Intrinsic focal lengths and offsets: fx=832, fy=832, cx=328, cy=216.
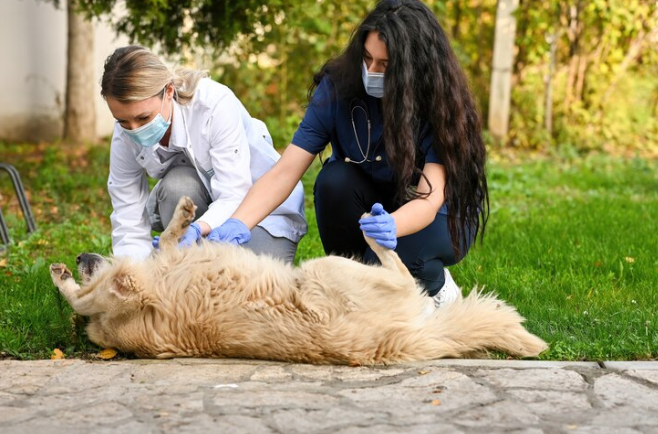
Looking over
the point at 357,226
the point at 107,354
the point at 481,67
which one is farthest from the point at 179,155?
the point at 481,67

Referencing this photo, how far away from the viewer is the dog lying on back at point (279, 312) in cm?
314

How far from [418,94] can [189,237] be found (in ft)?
3.72

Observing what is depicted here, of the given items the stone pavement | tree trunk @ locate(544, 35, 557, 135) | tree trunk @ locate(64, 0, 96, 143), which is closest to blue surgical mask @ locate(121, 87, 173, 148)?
the stone pavement

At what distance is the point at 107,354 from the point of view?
3.36 meters

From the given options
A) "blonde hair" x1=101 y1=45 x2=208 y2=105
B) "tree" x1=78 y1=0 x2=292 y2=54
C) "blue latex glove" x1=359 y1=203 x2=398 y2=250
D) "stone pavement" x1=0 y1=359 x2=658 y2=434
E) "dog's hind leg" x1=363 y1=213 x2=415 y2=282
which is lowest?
"stone pavement" x1=0 y1=359 x2=658 y2=434

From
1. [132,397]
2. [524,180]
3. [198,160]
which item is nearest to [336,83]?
[198,160]

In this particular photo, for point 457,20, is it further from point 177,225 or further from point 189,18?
point 177,225

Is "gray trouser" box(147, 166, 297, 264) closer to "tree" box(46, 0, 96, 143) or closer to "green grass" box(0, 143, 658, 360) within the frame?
"green grass" box(0, 143, 658, 360)

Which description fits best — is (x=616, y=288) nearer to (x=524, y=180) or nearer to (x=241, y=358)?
(x=241, y=358)

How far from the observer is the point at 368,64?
11.4 feet

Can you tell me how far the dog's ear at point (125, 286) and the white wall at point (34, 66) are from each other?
20.0 ft

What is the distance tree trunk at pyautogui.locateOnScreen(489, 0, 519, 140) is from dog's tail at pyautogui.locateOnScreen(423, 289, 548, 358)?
669cm

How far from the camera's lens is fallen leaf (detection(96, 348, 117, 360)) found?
132 inches

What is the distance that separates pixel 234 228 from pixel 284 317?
53cm
